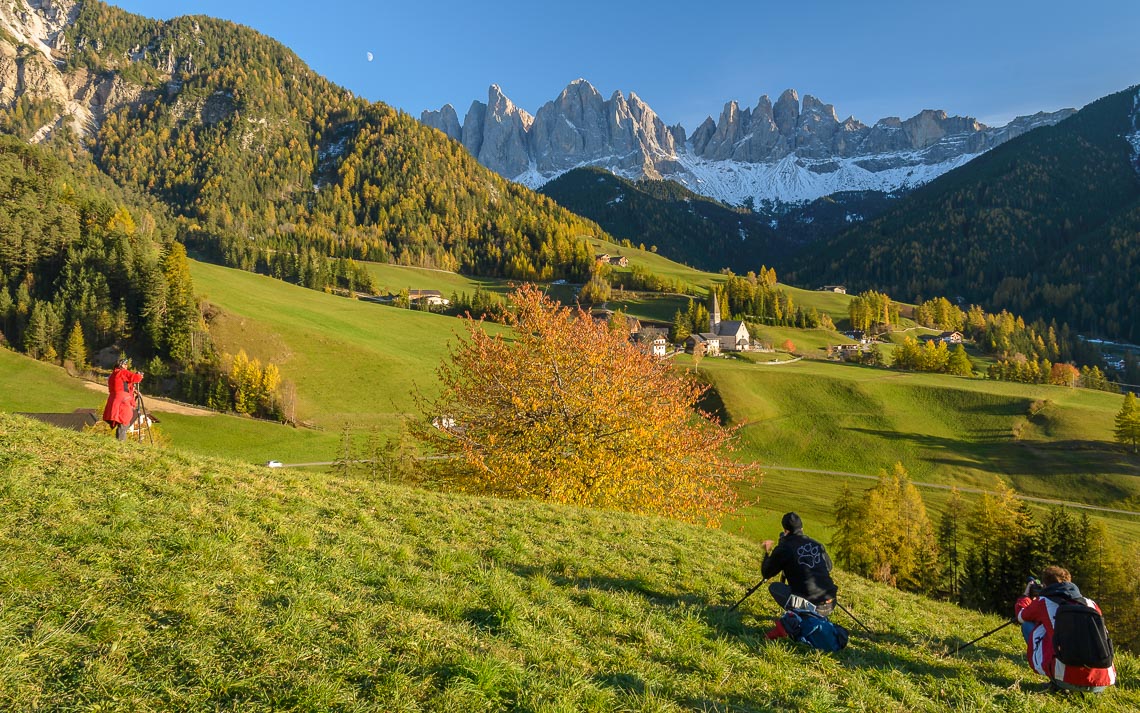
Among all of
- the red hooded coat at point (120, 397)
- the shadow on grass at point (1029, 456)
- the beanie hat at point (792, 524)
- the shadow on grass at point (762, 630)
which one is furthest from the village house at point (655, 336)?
the beanie hat at point (792, 524)

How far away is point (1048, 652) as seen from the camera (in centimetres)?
909

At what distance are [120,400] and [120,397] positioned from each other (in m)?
0.10

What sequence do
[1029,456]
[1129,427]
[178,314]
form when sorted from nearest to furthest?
[1129,427] < [1029,456] < [178,314]

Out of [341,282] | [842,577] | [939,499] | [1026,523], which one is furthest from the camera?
[341,282]

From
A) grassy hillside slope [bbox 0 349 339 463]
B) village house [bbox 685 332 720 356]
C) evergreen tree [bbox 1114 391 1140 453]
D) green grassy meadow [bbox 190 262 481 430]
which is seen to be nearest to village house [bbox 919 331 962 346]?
village house [bbox 685 332 720 356]

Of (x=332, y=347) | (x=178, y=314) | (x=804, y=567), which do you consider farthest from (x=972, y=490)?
(x=178, y=314)

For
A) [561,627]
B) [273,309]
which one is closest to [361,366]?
[273,309]

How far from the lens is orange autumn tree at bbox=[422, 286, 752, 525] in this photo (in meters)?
26.0

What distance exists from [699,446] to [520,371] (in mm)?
11794

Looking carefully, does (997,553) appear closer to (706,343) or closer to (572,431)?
(572,431)

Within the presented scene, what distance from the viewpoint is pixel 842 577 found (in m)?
16.0

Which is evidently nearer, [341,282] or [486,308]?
[486,308]

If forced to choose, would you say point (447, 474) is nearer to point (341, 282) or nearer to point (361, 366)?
point (361, 366)

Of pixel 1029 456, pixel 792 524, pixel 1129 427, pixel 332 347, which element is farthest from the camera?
pixel 332 347
